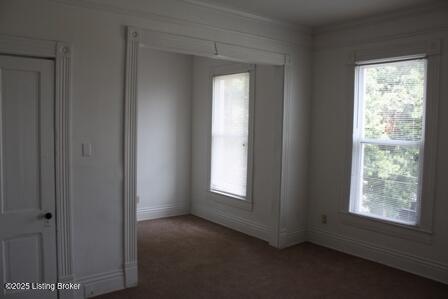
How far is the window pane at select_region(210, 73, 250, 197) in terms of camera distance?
18.3ft

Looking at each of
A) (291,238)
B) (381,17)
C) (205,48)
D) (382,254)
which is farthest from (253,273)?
(381,17)

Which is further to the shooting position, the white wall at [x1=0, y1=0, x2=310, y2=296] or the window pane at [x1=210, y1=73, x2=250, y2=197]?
the window pane at [x1=210, y1=73, x2=250, y2=197]

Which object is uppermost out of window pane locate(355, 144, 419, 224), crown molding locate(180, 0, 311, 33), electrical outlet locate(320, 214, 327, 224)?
crown molding locate(180, 0, 311, 33)

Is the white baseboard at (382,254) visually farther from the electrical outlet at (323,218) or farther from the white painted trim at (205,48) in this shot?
the white painted trim at (205,48)

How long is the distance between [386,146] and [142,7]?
292 cm

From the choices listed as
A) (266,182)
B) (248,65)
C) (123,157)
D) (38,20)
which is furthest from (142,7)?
(266,182)

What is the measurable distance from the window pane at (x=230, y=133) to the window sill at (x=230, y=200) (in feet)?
0.22

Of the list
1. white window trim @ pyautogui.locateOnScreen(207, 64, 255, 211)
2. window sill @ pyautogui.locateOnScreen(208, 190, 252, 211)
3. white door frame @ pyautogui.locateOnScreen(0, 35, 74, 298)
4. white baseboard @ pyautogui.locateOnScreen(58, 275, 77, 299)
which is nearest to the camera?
white door frame @ pyautogui.locateOnScreen(0, 35, 74, 298)

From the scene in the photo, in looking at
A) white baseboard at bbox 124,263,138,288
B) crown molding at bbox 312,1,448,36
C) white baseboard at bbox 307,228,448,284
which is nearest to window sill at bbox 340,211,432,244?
white baseboard at bbox 307,228,448,284

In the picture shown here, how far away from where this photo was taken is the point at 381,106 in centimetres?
438

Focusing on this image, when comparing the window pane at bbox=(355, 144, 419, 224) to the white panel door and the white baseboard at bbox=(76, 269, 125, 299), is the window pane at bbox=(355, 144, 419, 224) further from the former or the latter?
the white panel door

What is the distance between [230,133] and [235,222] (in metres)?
1.29

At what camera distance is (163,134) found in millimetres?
6191

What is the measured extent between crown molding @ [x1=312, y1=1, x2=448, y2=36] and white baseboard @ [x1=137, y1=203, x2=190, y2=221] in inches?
132
